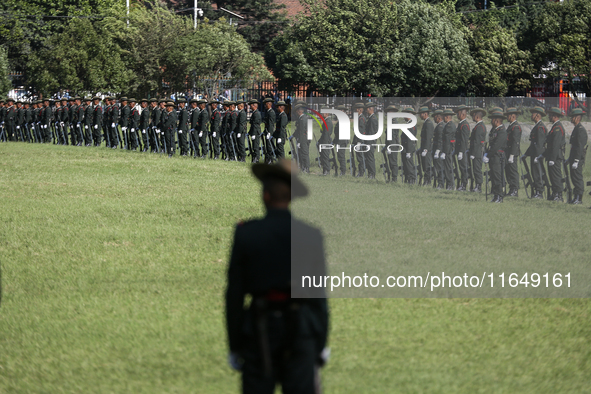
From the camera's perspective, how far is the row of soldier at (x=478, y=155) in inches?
521

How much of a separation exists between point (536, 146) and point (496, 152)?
691mm

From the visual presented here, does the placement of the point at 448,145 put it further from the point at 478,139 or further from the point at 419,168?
the point at 419,168

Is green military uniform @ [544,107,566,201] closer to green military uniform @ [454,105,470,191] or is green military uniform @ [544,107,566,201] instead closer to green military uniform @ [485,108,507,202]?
green military uniform @ [485,108,507,202]

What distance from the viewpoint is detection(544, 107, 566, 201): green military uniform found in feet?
43.2

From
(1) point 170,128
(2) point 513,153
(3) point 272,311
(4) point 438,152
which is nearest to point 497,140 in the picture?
(2) point 513,153

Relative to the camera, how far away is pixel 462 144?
47.2 ft

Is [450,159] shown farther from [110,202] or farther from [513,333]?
[513,333]

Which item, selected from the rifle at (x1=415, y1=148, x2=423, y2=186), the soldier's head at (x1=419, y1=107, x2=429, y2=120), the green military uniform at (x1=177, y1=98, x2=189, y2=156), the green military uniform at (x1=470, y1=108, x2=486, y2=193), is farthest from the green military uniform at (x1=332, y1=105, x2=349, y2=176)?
the green military uniform at (x1=177, y1=98, x2=189, y2=156)

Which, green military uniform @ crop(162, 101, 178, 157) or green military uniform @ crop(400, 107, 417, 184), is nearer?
green military uniform @ crop(400, 107, 417, 184)

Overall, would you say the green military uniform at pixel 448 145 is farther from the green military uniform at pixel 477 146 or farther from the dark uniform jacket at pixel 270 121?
the dark uniform jacket at pixel 270 121

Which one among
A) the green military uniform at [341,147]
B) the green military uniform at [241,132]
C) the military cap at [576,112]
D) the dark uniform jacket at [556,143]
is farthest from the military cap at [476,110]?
the green military uniform at [241,132]

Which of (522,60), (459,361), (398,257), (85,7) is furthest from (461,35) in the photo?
(459,361)

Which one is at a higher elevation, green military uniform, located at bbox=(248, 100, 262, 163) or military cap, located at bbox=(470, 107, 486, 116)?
military cap, located at bbox=(470, 107, 486, 116)

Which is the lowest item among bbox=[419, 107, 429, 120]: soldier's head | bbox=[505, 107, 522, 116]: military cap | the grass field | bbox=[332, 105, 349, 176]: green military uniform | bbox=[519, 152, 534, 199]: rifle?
the grass field
